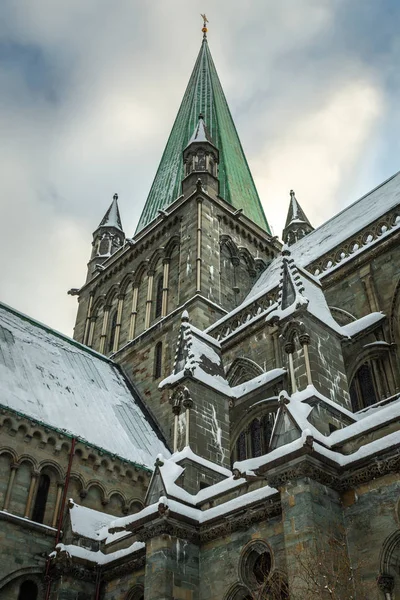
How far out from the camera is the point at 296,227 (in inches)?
1492

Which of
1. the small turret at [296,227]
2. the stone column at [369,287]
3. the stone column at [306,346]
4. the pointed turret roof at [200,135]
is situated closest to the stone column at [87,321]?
the pointed turret roof at [200,135]

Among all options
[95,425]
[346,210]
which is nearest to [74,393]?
[95,425]

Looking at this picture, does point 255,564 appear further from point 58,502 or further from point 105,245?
point 105,245

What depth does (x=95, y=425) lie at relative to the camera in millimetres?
22016

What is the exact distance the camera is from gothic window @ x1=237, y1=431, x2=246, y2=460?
2067cm

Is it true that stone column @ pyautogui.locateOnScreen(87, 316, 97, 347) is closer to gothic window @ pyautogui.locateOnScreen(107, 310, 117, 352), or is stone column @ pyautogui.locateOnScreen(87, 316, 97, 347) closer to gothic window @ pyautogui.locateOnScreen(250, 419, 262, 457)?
gothic window @ pyautogui.locateOnScreen(107, 310, 117, 352)

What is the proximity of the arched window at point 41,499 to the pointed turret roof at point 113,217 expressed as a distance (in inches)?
1027

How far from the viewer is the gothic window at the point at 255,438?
66.7 ft

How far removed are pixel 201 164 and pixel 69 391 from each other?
55.2ft

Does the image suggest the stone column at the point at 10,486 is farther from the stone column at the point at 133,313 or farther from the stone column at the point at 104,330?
the stone column at the point at 104,330

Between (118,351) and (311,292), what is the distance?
52.0ft

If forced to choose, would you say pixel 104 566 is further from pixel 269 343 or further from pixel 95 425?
pixel 269 343

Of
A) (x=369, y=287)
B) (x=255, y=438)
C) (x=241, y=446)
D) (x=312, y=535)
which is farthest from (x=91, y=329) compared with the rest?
(x=312, y=535)

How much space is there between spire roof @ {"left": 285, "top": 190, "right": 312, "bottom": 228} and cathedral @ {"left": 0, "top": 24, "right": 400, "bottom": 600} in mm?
5469
